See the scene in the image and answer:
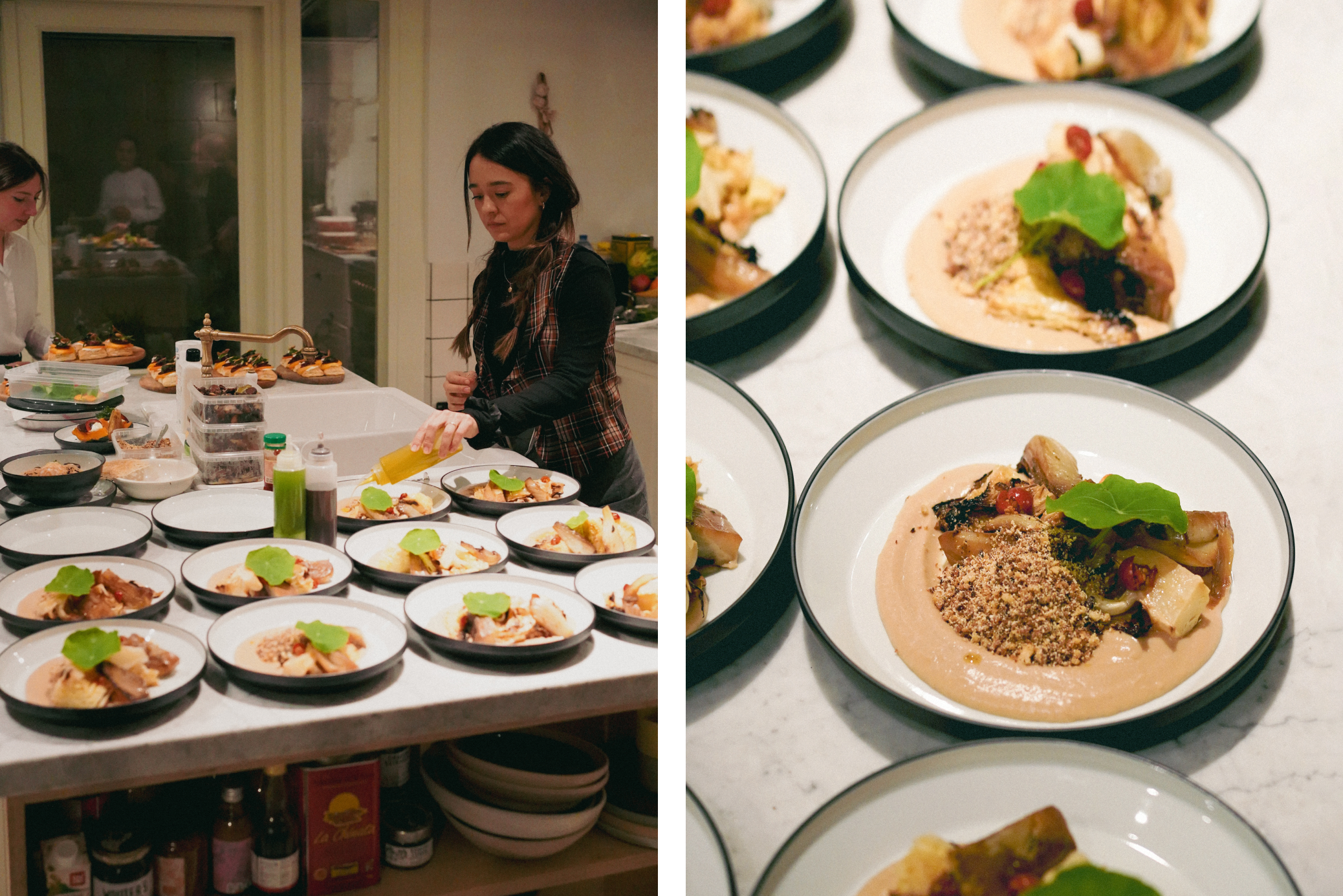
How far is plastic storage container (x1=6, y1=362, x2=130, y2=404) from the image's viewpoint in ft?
7.77

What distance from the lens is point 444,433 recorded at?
1.72 m

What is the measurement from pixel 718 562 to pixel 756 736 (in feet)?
0.43

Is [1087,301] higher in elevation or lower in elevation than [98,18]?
lower

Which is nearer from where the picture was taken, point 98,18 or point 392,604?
point 392,604

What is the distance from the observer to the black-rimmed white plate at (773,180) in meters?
0.70

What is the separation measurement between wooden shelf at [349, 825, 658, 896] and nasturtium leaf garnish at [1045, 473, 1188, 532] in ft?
3.92

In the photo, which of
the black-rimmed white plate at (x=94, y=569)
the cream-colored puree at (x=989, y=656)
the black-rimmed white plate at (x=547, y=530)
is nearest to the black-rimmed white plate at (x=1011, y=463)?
the cream-colored puree at (x=989, y=656)

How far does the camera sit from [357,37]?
10.0ft

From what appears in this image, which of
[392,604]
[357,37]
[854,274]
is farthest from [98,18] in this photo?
[854,274]

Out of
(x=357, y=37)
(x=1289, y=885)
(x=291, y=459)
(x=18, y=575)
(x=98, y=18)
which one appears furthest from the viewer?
(x=357, y=37)

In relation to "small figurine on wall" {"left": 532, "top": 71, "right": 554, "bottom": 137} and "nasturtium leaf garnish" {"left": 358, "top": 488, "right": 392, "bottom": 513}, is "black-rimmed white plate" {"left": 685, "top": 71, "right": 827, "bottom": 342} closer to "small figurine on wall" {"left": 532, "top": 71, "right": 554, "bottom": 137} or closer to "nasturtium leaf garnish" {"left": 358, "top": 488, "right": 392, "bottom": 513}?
"nasturtium leaf garnish" {"left": 358, "top": 488, "right": 392, "bottom": 513}

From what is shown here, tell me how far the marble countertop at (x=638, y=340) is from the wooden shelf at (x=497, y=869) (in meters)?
1.64

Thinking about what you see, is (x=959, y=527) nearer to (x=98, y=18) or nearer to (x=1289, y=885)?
(x=1289, y=885)

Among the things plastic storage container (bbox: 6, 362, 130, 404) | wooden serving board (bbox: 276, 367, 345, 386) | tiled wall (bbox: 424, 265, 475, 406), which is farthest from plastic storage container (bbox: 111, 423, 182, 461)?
tiled wall (bbox: 424, 265, 475, 406)
